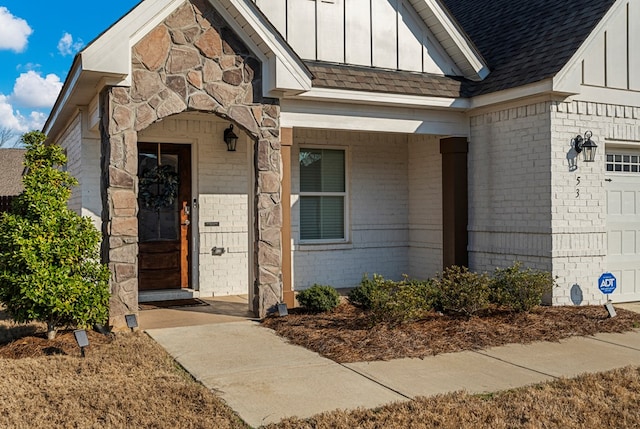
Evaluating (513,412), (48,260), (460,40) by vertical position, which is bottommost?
(513,412)

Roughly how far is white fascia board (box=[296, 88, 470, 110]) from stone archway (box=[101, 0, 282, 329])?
0.79 metres

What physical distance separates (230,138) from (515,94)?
4.70 m

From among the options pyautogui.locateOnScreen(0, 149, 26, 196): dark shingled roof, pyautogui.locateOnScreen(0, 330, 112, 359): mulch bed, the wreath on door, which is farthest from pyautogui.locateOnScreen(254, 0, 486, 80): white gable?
pyautogui.locateOnScreen(0, 149, 26, 196): dark shingled roof

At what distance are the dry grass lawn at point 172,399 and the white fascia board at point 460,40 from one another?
5.18m

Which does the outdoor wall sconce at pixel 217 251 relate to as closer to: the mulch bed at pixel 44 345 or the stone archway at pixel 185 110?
the stone archway at pixel 185 110

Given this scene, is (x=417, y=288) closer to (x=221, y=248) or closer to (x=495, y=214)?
(x=495, y=214)

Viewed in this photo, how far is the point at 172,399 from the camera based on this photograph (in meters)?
4.97

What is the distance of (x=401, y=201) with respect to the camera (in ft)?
39.9

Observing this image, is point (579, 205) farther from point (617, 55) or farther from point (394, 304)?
point (394, 304)

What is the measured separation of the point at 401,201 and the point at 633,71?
4.62 m

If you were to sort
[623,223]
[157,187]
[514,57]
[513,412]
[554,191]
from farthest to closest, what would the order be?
[157,187]
[514,57]
[623,223]
[554,191]
[513,412]

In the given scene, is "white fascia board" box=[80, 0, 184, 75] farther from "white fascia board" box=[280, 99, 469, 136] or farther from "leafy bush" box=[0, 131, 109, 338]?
"white fascia board" box=[280, 99, 469, 136]

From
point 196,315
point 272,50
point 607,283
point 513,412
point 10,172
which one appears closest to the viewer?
point 513,412

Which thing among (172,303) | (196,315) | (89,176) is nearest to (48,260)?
(196,315)
